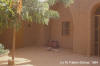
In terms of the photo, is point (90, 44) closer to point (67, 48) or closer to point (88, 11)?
point (88, 11)

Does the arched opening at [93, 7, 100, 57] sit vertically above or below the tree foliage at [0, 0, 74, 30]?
below

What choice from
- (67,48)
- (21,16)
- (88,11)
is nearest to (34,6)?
(21,16)

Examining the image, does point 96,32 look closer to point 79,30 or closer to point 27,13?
point 79,30

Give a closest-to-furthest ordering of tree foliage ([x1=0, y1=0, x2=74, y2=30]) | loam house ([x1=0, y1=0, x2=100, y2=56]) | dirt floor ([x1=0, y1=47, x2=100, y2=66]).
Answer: tree foliage ([x1=0, y1=0, x2=74, y2=30]) < dirt floor ([x1=0, y1=47, x2=100, y2=66]) < loam house ([x1=0, y1=0, x2=100, y2=56])

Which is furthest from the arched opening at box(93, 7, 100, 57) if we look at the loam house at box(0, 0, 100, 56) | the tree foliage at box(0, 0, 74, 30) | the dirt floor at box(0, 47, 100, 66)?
the tree foliage at box(0, 0, 74, 30)

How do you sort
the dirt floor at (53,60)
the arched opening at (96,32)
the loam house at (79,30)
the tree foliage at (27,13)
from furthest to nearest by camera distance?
the arched opening at (96,32), the loam house at (79,30), the dirt floor at (53,60), the tree foliage at (27,13)

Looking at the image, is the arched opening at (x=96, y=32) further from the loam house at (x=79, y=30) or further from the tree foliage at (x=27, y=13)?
the tree foliage at (x=27, y=13)

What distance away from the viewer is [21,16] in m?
6.97

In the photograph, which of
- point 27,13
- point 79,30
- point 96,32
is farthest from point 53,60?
point 96,32

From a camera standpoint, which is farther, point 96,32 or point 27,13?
point 96,32

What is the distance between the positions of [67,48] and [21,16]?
7.95 m

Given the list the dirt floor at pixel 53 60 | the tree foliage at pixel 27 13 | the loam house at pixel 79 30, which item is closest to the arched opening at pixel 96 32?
the loam house at pixel 79 30

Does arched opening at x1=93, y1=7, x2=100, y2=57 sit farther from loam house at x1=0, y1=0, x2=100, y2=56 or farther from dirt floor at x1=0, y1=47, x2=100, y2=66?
dirt floor at x1=0, y1=47, x2=100, y2=66

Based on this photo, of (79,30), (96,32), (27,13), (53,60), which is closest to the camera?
(27,13)
